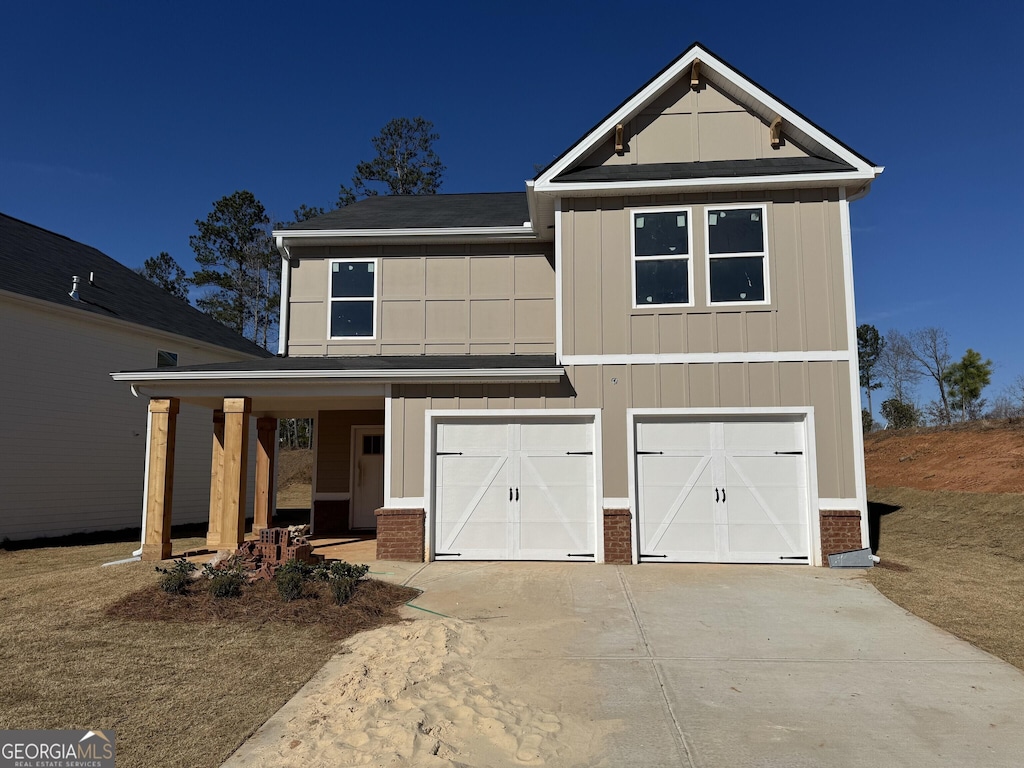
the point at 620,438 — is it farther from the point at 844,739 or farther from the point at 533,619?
the point at 844,739

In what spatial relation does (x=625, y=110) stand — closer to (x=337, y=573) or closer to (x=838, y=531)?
(x=838, y=531)

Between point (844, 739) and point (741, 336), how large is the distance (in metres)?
7.01

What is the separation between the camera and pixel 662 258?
10.7 m

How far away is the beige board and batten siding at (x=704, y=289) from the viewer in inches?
405

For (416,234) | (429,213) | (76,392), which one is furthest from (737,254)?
(76,392)

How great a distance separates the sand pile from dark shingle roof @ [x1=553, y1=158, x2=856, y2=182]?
8.01 meters

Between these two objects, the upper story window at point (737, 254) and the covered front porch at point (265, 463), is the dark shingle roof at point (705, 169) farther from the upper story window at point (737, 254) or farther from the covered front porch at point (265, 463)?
the covered front porch at point (265, 463)

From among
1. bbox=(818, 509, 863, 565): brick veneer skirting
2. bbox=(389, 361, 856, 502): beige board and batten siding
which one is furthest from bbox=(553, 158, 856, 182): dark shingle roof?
bbox=(818, 509, 863, 565): brick veneer skirting

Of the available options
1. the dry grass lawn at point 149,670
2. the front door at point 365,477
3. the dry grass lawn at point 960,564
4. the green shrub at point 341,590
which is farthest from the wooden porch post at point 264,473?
the dry grass lawn at point 960,564

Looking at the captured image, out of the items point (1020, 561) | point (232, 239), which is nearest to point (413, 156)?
point (232, 239)

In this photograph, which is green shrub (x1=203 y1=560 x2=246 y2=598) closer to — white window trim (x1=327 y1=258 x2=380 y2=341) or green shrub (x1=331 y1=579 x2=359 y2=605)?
green shrub (x1=331 y1=579 x2=359 y2=605)

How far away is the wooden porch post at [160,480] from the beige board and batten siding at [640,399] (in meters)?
3.80

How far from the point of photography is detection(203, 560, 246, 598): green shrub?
23.6ft

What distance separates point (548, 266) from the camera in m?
12.8
